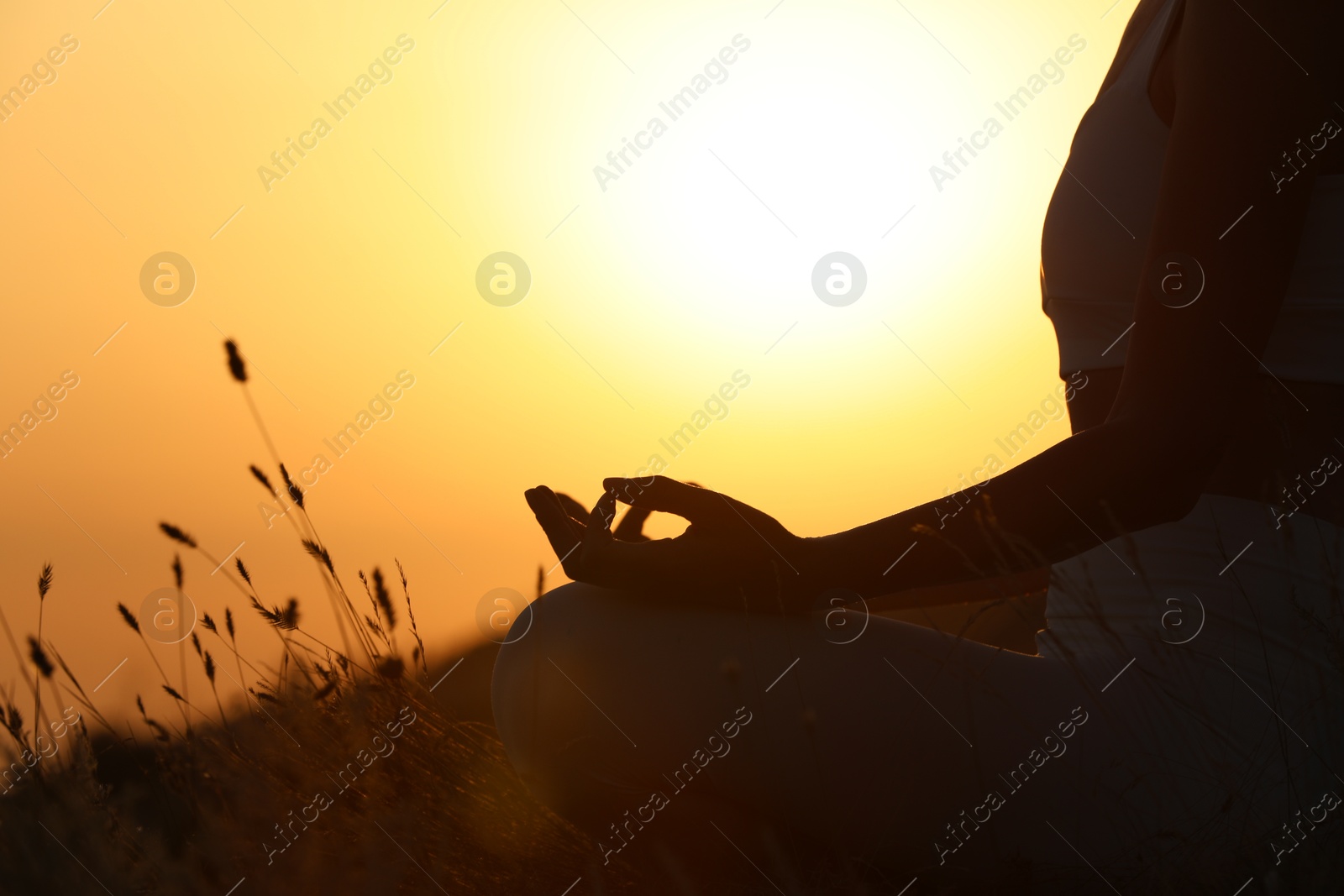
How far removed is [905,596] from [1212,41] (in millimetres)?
1332

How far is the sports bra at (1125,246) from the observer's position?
5.06 ft

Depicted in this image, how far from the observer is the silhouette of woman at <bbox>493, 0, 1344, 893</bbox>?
4.58ft

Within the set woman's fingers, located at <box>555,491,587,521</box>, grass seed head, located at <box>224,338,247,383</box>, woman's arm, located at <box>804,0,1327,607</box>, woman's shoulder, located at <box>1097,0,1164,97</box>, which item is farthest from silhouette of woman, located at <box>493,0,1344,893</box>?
grass seed head, located at <box>224,338,247,383</box>

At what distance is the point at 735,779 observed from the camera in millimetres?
1564

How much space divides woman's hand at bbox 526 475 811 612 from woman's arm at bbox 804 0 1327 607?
4.5 inches

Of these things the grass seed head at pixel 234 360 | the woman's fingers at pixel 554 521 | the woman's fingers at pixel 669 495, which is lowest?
the woman's fingers at pixel 669 495

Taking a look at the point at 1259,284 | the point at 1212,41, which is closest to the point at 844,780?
the point at 1259,284

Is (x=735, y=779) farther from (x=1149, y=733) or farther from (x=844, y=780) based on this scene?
(x=1149, y=733)

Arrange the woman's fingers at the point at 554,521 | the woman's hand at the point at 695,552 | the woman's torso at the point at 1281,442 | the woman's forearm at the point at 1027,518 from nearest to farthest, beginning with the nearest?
the woman's forearm at the point at 1027,518 < the woman's hand at the point at 695,552 < the woman's torso at the point at 1281,442 < the woman's fingers at the point at 554,521

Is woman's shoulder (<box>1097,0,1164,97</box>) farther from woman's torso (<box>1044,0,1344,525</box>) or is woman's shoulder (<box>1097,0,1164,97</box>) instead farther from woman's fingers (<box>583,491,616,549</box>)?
woman's fingers (<box>583,491,616,549</box>)

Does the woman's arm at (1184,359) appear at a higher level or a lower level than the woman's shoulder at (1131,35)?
lower

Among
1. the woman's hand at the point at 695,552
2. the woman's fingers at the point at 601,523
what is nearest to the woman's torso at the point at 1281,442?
the woman's hand at the point at 695,552

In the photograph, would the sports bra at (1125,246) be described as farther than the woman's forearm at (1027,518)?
Yes

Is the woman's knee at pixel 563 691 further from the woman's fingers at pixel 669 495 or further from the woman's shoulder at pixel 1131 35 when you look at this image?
the woman's shoulder at pixel 1131 35
